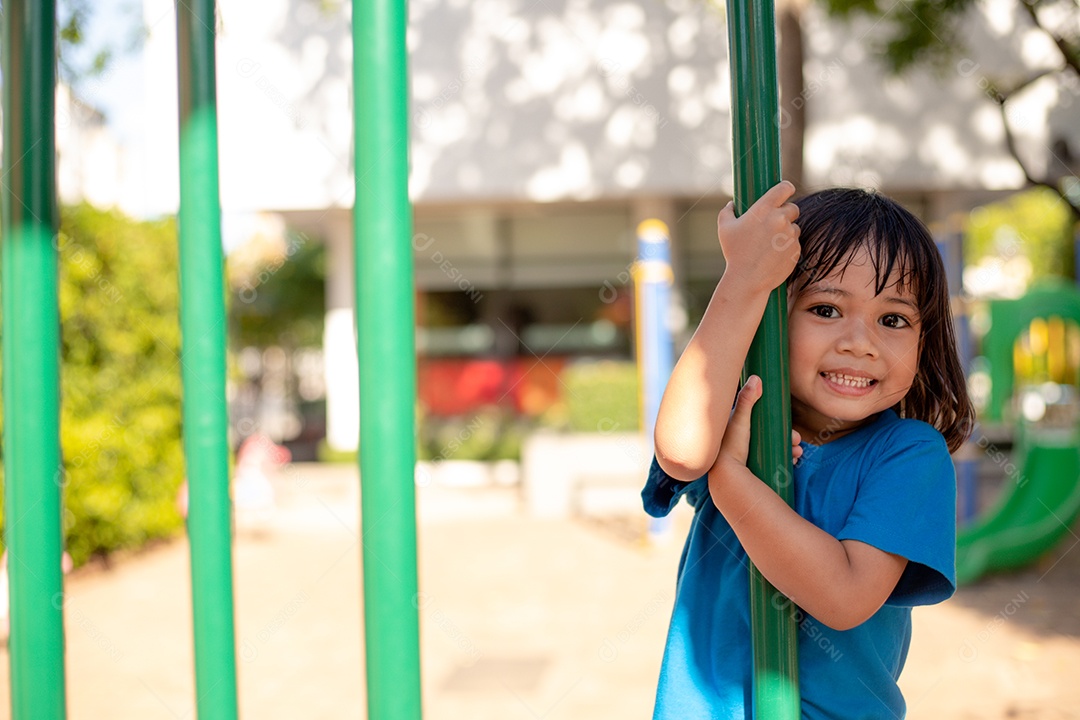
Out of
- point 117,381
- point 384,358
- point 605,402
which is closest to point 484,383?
point 605,402

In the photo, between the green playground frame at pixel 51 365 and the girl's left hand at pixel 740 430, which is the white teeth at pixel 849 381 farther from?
the green playground frame at pixel 51 365

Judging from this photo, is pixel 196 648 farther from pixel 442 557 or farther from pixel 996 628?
pixel 442 557

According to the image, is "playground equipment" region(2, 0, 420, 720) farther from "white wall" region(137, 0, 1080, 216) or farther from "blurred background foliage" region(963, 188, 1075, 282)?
"blurred background foliage" region(963, 188, 1075, 282)

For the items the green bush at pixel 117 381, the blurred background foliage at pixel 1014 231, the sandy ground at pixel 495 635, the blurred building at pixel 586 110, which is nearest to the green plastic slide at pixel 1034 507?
the sandy ground at pixel 495 635

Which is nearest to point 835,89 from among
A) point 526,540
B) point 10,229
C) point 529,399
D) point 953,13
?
point 953,13

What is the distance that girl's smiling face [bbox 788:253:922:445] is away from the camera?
126cm

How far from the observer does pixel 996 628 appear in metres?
5.27

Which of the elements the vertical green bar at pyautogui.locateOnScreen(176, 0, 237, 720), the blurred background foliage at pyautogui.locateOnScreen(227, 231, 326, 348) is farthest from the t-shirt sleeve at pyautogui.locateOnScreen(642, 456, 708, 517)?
the blurred background foliage at pyautogui.locateOnScreen(227, 231, 326, 348)

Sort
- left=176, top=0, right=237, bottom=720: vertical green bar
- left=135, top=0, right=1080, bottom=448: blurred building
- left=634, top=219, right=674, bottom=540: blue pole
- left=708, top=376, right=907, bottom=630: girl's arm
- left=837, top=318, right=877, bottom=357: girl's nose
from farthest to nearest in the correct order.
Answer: left=135, top=0, right=1080, bottom=448: blurred building → left=634, top=219, right=674, bottom=540: blue pole → left=176, top=0, right=237, bottom=720: vertical green bar → left=837, top=318, right=877, bottom=357: girl's nose → left=708, top=376, right=907, bottom=630: girl's arm

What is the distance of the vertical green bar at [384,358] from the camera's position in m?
1.30

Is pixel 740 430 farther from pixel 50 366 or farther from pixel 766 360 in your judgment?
pixel 50 366

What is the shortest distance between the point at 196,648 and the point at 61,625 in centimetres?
25

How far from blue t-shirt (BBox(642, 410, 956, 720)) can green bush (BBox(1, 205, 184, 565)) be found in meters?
6.01

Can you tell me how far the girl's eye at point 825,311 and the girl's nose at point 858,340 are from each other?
0.02 m
